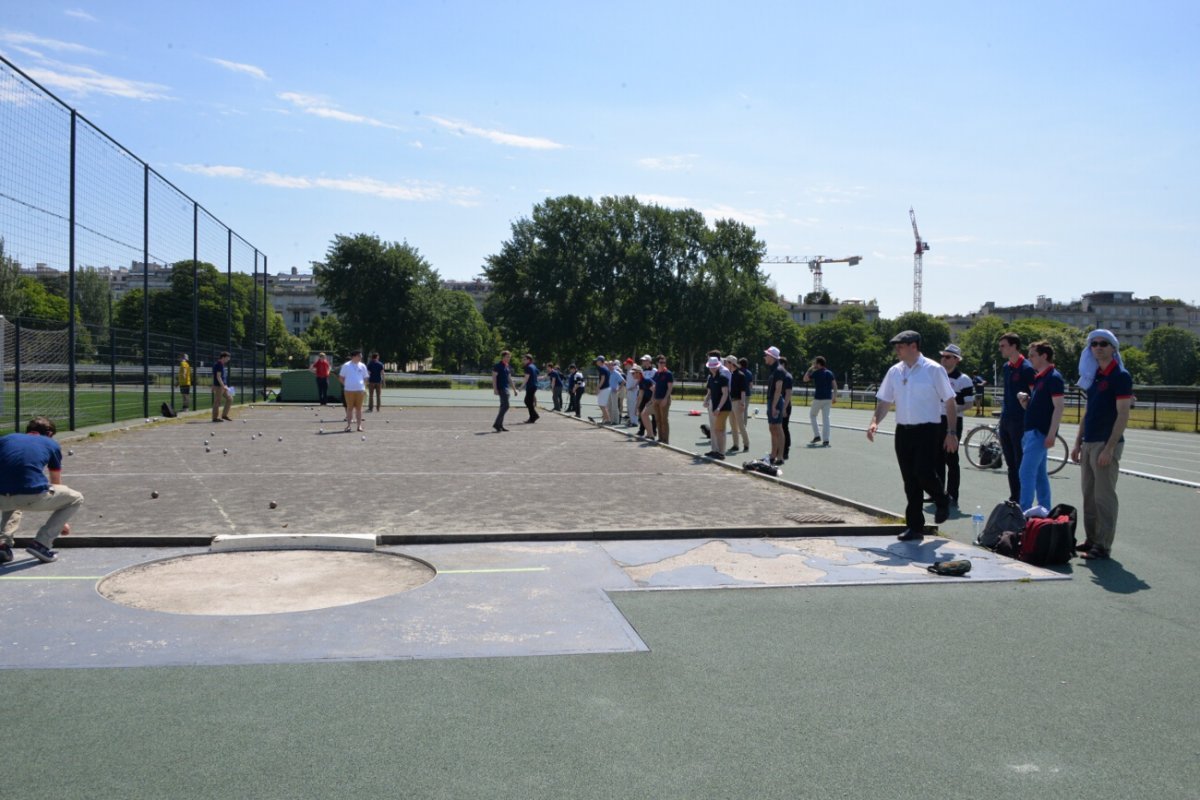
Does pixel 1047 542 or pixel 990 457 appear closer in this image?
pixel 1047 542

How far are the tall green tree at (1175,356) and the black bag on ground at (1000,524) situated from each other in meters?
131

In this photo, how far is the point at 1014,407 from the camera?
10.1 meters

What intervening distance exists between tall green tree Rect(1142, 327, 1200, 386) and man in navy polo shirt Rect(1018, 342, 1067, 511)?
131 meters

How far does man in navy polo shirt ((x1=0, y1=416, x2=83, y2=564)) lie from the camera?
766 centimetres

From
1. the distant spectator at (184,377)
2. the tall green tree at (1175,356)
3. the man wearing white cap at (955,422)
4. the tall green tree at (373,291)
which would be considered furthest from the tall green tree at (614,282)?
the tall green tree at (1175,356)

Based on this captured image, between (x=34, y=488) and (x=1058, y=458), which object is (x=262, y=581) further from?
(x=1058, y=458)

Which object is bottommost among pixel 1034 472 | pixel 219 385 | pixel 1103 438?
pixel 1034 472

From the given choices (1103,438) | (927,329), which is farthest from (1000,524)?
(927,329)

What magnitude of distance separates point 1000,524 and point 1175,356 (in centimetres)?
13470

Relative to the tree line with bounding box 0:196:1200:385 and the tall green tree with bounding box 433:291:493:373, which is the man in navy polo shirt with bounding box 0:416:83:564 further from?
the tall green tree with bounding box 433:291:493:373

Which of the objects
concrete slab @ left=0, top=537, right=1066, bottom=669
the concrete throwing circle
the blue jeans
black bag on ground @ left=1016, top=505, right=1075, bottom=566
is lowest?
the concrete throwing circle

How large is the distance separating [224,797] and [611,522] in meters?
6.36

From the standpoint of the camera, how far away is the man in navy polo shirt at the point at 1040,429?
30.6ft

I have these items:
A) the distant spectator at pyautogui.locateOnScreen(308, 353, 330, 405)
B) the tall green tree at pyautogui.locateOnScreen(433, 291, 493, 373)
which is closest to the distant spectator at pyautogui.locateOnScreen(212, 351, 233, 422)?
the distant spectator at pyautogui.locateOnScreen(308, 353, 330, 405)
